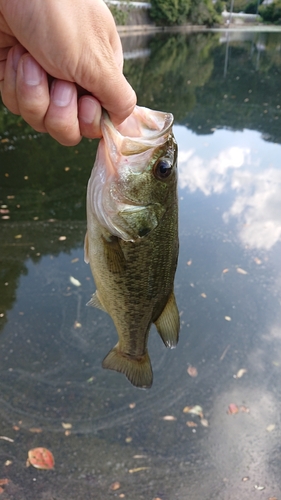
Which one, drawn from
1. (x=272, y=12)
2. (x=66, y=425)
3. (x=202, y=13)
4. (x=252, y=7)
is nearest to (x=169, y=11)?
(x=202, y=13)

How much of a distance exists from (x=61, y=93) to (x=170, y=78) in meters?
16.7

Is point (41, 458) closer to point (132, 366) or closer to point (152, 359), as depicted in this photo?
point (152, 359)

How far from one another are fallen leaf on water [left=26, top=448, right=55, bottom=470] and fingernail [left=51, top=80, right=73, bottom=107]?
275 centimetres

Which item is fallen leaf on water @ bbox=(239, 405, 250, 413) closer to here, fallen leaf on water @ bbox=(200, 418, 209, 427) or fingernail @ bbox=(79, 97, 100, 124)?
fallen leaf on water @ bbox=(200, 418, 209, 427)

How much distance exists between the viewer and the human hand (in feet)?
4.40

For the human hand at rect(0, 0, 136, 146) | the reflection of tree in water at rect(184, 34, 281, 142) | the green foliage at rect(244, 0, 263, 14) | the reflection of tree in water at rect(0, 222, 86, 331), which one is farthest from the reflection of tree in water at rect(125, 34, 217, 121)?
the green foliage at rect(244, 0, 263, 14)

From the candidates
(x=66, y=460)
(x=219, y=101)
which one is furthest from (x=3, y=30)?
(x=219, y=101)

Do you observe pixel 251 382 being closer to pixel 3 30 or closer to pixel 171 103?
pixel 3 30

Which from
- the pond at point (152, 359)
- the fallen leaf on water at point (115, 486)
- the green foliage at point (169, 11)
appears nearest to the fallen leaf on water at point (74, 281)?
the pond at point (152, 359)

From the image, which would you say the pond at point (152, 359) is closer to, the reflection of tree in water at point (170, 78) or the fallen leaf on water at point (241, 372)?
the fallen leaf on water at point (241, 372)

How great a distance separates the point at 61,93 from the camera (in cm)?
154

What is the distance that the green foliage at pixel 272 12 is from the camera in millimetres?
69875

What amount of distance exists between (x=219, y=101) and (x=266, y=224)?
870cm

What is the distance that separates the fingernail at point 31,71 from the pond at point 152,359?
2.82 metres
